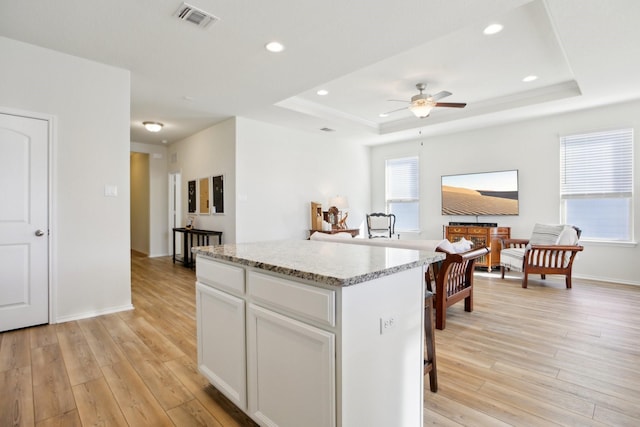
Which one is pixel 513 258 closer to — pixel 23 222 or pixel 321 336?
pixel 321 336

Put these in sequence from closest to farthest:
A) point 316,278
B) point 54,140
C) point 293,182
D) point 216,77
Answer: point 316,278
point 54,140
point 216,77
point 293,182

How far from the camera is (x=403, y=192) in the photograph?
7391mm

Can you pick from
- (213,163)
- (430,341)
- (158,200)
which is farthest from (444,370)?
(158,200)

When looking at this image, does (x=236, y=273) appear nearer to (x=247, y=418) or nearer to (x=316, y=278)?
(x=316, y=278)

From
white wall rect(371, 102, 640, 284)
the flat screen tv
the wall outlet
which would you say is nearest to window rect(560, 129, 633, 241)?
white wall rect(371, 102, 640, 284)

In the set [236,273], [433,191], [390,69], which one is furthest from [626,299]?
[236,273]

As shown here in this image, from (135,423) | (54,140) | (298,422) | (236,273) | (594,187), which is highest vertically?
(54,140)

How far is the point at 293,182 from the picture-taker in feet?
20.4

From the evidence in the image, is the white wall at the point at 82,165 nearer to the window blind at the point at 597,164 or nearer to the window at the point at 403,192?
the window at the point at 403,192

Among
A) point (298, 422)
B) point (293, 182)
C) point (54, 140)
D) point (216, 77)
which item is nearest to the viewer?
point (298, 422)

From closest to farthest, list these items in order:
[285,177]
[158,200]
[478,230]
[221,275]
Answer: [221,275], [478,230], [285,177], [158,200]

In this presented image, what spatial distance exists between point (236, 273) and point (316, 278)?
0.61 metres

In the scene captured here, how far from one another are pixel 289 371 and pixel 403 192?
6.49m

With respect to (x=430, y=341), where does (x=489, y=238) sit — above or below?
above
